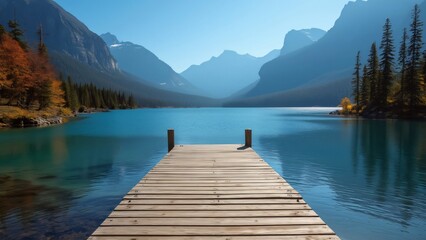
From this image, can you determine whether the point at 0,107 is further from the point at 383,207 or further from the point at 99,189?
the point at 383,207

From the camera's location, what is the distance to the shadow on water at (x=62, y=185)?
1013cm

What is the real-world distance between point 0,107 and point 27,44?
2843 cm

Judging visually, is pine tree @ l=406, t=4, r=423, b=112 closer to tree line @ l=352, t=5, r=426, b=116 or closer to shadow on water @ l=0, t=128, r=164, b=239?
tree line @ l=352, t=5, r=426, b=116

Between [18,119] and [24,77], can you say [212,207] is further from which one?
[24,77]

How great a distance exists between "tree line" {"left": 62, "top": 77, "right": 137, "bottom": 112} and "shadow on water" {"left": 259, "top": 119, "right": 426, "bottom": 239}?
92.1 metres

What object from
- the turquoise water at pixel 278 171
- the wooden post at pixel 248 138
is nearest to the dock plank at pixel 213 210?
the turquoise water at pixel 278 171

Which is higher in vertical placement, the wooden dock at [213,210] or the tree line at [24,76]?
the tree line at [24,76]

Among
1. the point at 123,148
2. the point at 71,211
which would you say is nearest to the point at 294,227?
the point at 71,211

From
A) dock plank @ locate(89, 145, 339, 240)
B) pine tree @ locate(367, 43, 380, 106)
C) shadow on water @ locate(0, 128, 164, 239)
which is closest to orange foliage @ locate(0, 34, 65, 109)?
shadow on water @ locate(0, 128, 164, 239)

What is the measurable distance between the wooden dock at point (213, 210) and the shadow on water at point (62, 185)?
333 centimetres

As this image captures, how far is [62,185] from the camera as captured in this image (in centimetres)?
1544

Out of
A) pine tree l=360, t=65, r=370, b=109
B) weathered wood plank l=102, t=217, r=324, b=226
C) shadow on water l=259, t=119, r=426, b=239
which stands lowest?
shadow on water l=259, t=119, r=426, b=239

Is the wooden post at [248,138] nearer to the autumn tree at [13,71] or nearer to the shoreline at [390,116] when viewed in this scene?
the autumn tree at [13,71]

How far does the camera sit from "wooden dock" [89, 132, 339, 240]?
Answer: 18.5ft
